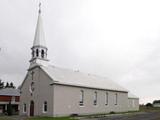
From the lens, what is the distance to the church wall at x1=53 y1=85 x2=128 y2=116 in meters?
38.8

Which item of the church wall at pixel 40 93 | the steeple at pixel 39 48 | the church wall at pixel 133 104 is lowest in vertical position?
the church wall at pixel 133 104

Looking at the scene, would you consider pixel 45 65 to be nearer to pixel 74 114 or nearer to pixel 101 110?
pixel 74 114

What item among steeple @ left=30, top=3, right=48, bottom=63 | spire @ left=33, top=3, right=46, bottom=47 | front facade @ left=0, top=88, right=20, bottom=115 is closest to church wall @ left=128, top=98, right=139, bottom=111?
steeple @ left=30, top=3, right=48, bottom=63

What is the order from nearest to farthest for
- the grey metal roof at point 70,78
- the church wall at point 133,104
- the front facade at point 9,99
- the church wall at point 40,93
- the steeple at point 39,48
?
the church wall at point 40,93 < the grey metal roof at point 70,78 < the steeple at point 39,48 < the church wall at point 133,104 < the front facade at point 9,99

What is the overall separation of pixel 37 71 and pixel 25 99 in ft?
21.5

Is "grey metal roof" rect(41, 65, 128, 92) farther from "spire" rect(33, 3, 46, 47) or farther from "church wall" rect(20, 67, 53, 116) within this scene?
"spire" rect(33, 3, 46, 47)

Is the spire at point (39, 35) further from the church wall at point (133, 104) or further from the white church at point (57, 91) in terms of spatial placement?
the church wall at point (133, 104)

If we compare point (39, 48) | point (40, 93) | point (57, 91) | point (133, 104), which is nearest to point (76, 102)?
point (57, 91)

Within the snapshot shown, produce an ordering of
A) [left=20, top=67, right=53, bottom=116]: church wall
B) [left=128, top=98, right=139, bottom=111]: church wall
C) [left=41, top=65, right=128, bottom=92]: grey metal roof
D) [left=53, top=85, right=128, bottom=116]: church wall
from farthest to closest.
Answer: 1. [left=128, top=98, right=139, bottom=111]: church wall
2. [left=41, top=65, right=128, bottom=92]: grey metal roof
3. [left=20, top=67, right=53, bottom=116]: church wall
4. [left=53, top=85, right=128, bottom=116]: church wall

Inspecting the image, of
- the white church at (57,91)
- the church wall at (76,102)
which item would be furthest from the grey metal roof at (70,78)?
the church wall at (76,102)

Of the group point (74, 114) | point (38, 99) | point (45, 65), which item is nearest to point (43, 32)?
point (45, 65)

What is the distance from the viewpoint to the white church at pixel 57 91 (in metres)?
39.2

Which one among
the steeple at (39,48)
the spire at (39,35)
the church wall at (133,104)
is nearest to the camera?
the steeple at (39,48)

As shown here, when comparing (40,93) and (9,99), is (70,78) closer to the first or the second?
(40,93)
